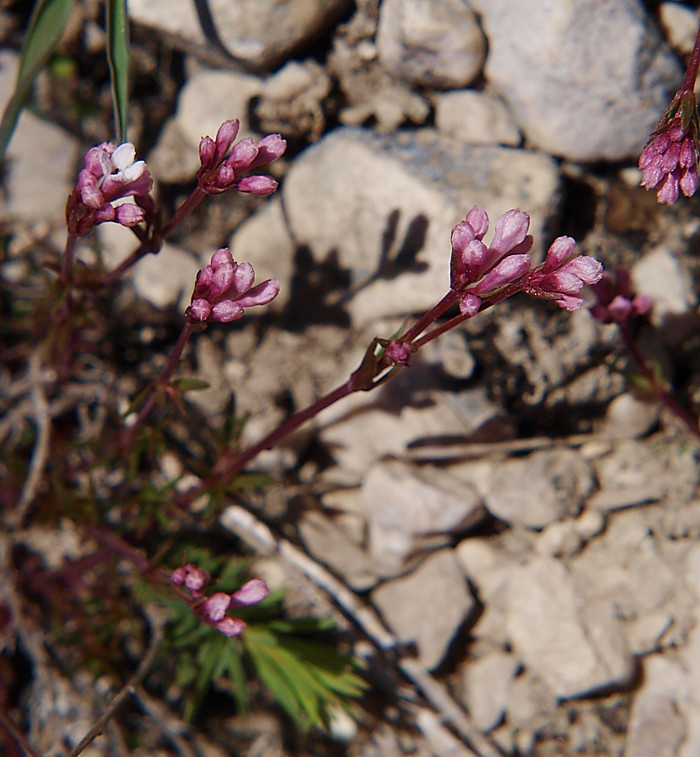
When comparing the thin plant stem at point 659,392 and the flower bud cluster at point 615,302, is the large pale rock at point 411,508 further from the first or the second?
the flower bud cluster at point 615,302

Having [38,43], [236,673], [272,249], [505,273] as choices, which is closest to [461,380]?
[272,249]

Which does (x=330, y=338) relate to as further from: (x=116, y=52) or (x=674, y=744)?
(x=674, y=744)

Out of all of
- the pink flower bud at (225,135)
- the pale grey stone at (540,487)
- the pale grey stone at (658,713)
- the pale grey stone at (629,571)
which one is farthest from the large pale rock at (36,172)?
the pale grey stone at (658,713)

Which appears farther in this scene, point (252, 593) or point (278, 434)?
point (278, 434)

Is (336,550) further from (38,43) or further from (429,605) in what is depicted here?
(38,43)

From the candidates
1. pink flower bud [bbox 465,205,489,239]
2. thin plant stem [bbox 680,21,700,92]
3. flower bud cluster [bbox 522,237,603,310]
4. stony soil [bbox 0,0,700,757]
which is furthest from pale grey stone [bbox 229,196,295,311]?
thin plant stem [bbox 680,21,700,92]
